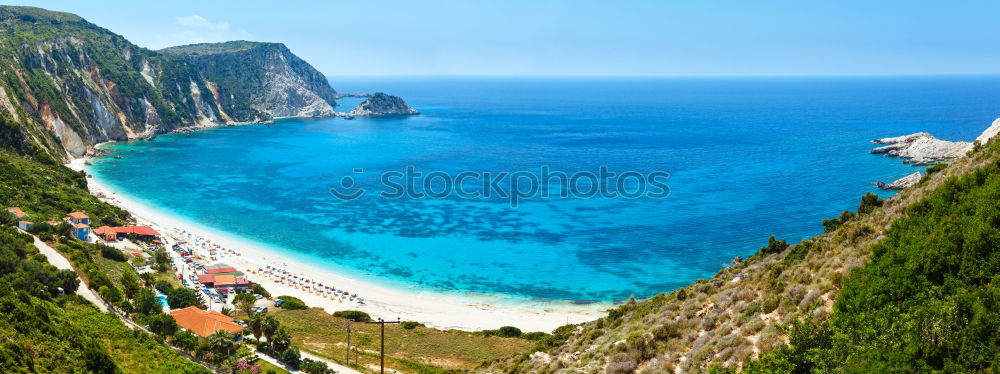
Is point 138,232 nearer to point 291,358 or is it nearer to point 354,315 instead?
point 354,315

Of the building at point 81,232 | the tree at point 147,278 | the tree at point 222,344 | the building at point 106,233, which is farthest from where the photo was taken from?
the building at point 106,233

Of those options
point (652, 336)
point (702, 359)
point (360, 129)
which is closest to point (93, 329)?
point (652, 336)

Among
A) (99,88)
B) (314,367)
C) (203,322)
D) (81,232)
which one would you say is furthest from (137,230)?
(99,88)

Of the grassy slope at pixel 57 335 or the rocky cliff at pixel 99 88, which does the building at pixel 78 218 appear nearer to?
the grassy slope at pixel 57 335

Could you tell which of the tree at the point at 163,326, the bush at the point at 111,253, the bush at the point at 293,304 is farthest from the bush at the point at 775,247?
the bush at the point at 111,253

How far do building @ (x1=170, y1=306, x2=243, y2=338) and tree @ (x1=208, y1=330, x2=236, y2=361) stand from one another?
3911 mm

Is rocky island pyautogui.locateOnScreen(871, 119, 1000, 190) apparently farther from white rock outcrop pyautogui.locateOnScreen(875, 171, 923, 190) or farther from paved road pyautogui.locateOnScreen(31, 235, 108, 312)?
paved road pyautogui.locateOnScreen(31, 235, 108, 312)

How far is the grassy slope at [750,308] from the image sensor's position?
16.8m

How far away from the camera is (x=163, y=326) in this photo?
3525 cm

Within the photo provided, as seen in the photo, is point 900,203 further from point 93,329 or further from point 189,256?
point 189,256

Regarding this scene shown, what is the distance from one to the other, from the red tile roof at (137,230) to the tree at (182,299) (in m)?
20.0

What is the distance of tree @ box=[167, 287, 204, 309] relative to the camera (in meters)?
43.6

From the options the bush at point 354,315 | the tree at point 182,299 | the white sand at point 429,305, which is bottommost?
the white sand at point 429,305

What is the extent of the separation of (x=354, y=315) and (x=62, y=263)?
19656 millimetres
